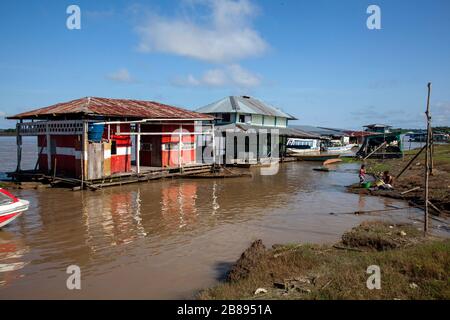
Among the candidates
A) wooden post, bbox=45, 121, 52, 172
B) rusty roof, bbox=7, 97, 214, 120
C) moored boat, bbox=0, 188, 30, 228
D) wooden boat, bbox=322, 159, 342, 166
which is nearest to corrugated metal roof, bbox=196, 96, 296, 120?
wooden boat, bbox=322, 159, 342, 166

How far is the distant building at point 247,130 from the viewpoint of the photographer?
34.4 meters

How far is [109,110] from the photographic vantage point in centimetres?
2073

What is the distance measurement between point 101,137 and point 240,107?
22.7m

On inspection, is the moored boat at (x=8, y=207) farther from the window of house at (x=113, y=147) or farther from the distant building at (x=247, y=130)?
the distant building at (x=247, y=130)

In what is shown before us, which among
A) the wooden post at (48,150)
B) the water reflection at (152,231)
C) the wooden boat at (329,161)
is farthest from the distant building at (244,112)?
the water reflection at (152,231)

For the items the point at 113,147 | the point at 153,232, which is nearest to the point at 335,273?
the point at 153,232

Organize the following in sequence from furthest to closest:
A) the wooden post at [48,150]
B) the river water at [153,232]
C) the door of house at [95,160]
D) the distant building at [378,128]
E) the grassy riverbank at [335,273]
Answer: the distant building at [378,128]
the wooden post at [48,150]
the door of house at [95,160]
the river water at [153,232]
the grassy riverbank at [335,273]

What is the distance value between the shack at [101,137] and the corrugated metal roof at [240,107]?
13390mm

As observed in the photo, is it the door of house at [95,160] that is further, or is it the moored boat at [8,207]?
the door of house at [95,160]
